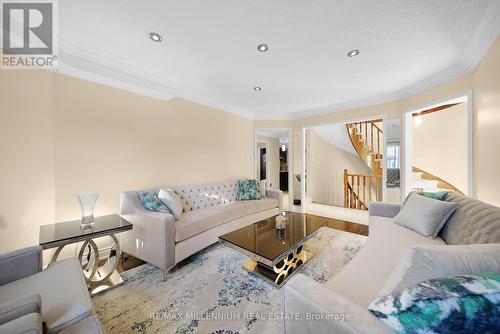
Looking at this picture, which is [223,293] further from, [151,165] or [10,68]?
[10,68]

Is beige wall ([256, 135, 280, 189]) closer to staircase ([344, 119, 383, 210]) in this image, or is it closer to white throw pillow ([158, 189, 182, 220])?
staircase ([344, 119, 383, 210])

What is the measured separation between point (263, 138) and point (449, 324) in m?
6.40

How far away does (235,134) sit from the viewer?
13.4 feet

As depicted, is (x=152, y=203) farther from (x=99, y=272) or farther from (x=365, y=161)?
(x=365, y=161)

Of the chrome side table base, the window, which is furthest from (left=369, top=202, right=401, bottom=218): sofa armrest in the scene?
the chrome side table base

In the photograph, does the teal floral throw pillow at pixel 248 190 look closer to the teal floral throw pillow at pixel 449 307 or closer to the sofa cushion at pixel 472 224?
the sofa cushion at pixel 472 224

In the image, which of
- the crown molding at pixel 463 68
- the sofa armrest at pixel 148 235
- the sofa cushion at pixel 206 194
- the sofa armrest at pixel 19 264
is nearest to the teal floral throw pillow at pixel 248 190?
the sofa cushion at pixel 206 194

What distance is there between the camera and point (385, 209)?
94.0 inches

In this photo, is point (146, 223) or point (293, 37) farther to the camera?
point (146, 223)

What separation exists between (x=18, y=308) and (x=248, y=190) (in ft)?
9.97

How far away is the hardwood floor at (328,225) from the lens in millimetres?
2131

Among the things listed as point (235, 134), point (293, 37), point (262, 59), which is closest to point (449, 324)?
point (293, 37)

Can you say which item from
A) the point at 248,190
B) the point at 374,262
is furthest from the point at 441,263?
the point at 248,190

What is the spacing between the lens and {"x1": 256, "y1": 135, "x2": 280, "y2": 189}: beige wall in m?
6.75
